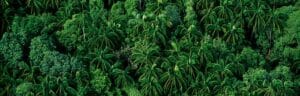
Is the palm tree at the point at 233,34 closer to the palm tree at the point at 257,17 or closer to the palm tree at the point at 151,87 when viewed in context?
the palm tree at the point at 257,17

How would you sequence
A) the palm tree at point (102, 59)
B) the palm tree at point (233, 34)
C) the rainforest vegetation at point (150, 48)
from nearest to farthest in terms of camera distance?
the rainforest vegetation at point (150, 48), the palm tree at point (102, 59), the palm tree at point (233, 34)

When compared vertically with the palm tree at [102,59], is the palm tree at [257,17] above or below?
above

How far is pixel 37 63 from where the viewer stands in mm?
22969

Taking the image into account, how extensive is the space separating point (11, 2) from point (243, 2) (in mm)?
7844

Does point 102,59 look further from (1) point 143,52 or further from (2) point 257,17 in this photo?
(2) point 257,17

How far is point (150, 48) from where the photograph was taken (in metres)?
22.7

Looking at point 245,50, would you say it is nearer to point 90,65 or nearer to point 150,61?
→ point 150,61

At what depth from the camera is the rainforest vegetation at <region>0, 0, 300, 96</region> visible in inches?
884

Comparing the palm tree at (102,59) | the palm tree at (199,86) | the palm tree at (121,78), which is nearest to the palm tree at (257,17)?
the palm tree at (199,86)

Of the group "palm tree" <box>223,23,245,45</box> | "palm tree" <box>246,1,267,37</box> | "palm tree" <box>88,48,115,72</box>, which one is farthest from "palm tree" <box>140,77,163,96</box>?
"palm tree" <box>246,1,267,37</box>

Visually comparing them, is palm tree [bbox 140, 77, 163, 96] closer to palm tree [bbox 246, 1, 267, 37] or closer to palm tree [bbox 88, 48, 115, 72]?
palm tree [bbox 88, 48, 115, 72]

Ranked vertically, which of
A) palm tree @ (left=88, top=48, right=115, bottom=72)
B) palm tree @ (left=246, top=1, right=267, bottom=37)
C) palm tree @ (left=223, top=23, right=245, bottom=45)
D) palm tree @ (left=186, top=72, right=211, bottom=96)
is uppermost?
palm tree @ (left=246, top=1, right=267, bottom=37)

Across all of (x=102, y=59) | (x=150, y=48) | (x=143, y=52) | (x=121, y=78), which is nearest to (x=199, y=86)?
(x=150, y=48)

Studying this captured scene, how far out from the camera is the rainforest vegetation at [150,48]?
884 inches
